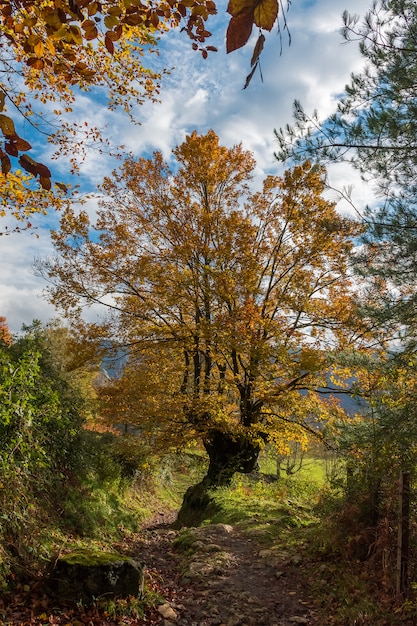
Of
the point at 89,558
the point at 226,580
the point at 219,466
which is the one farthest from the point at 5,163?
the point at 219,466

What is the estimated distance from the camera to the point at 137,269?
35.9 ft

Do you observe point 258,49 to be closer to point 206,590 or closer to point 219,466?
point 206,590

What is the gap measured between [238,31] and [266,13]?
0.32ft

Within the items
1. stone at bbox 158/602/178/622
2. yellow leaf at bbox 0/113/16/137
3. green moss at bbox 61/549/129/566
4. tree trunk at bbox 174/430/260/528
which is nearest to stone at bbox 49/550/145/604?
green moss at bbox 61/549/129/566

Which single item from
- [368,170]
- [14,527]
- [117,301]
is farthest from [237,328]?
[14,527]

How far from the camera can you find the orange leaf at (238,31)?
3.31 ft

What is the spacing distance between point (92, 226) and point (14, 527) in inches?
338

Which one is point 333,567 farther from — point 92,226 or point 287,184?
point 92,226

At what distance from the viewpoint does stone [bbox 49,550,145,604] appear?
14.9 feet

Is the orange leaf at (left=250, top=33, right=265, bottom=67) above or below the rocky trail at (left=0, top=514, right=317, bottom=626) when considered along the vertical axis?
above

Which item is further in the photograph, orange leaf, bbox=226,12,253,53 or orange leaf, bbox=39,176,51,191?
orange leaf, bbox=39,176,51,191

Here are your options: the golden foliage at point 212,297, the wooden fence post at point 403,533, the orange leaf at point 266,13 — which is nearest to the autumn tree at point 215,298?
the golden foliage at point 212,297

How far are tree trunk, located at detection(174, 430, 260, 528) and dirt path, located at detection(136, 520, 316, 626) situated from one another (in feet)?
9.18

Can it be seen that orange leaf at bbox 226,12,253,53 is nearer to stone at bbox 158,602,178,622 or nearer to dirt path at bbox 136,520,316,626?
dirt path at bbox 136,520,316,626
